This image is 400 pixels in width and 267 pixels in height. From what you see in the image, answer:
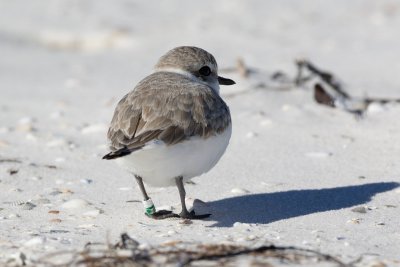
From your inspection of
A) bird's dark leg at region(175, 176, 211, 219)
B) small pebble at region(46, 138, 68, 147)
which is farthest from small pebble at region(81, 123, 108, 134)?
bird's dark leg at region(175, 176, 211, 219)

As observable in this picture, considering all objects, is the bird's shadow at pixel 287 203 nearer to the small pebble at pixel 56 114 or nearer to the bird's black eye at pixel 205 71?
the bird's black eye at pixel 205 71

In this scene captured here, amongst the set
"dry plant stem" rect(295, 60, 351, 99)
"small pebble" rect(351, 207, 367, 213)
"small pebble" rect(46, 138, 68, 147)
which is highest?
"dry plant stem" rect(295, 60, 351, 99)

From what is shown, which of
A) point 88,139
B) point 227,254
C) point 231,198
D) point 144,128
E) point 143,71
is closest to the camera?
point 227,254

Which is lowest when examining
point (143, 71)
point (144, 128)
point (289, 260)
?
point (289, 260)

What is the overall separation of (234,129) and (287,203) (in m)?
1.65

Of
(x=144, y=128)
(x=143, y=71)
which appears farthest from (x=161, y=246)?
(x=143, y=71)

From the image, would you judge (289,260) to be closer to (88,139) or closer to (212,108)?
(212,108)

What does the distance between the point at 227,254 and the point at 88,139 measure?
2992mm

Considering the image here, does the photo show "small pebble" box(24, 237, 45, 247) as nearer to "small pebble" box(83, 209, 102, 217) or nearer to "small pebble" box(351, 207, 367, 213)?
"small pebble" box(83, 209, 102, 217)

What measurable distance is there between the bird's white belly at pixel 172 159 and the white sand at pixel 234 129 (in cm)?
25

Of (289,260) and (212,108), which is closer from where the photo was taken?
(289,260)

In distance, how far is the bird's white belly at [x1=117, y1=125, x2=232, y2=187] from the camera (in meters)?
4.12

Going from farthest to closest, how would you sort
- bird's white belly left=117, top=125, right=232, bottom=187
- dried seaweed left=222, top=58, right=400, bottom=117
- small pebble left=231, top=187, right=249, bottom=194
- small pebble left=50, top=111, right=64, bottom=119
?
small pebble left=50, top=111, right=64, bottom=119
dried seaweed left=222, top=58, right=400, bottom=117
small pebble left=231, top=187, right=249, bottom=194
bird's white belly left=117, top=125, right=232, bottom=187

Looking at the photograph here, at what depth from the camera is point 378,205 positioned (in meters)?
4.62
